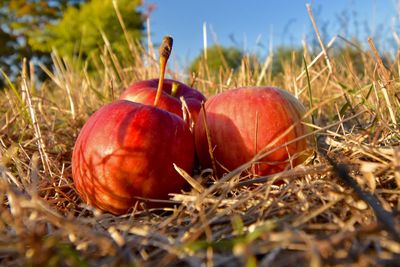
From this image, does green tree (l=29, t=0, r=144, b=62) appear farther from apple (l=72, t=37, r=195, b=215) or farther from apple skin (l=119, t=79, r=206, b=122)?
apple (l=72, t=37, r=195, b=215)

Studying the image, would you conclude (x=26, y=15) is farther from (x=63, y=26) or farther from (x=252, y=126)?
(x=252, y=126)

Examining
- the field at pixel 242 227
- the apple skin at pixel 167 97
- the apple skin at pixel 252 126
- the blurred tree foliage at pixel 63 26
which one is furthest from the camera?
the blurred tree foliage at pixel 63 26

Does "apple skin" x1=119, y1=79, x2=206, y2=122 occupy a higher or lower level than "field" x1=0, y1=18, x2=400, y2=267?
higher

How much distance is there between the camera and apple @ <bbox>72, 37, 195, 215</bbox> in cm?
102

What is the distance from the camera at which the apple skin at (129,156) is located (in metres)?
1.02

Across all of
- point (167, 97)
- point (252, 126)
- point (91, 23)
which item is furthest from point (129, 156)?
point (91, 23)

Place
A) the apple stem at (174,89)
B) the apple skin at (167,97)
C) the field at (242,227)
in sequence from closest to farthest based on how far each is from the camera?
the field at (242,227) → the apple skin at (167,97) → the apple stem at (174,89)

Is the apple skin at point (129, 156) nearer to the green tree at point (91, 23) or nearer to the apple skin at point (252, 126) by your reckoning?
the apple skin at point (252, 126)

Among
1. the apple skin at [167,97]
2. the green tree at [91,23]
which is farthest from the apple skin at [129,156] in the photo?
the green tree at [91,23]

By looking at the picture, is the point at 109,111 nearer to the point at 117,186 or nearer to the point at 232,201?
the point at 117,186

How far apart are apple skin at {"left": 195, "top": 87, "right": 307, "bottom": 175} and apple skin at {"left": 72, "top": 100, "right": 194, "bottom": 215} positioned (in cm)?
14

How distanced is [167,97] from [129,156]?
0.45m

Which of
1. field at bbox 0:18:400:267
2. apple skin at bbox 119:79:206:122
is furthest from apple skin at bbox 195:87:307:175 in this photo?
apple skin at bbox 119:79:206:122

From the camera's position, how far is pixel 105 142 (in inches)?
40.7
